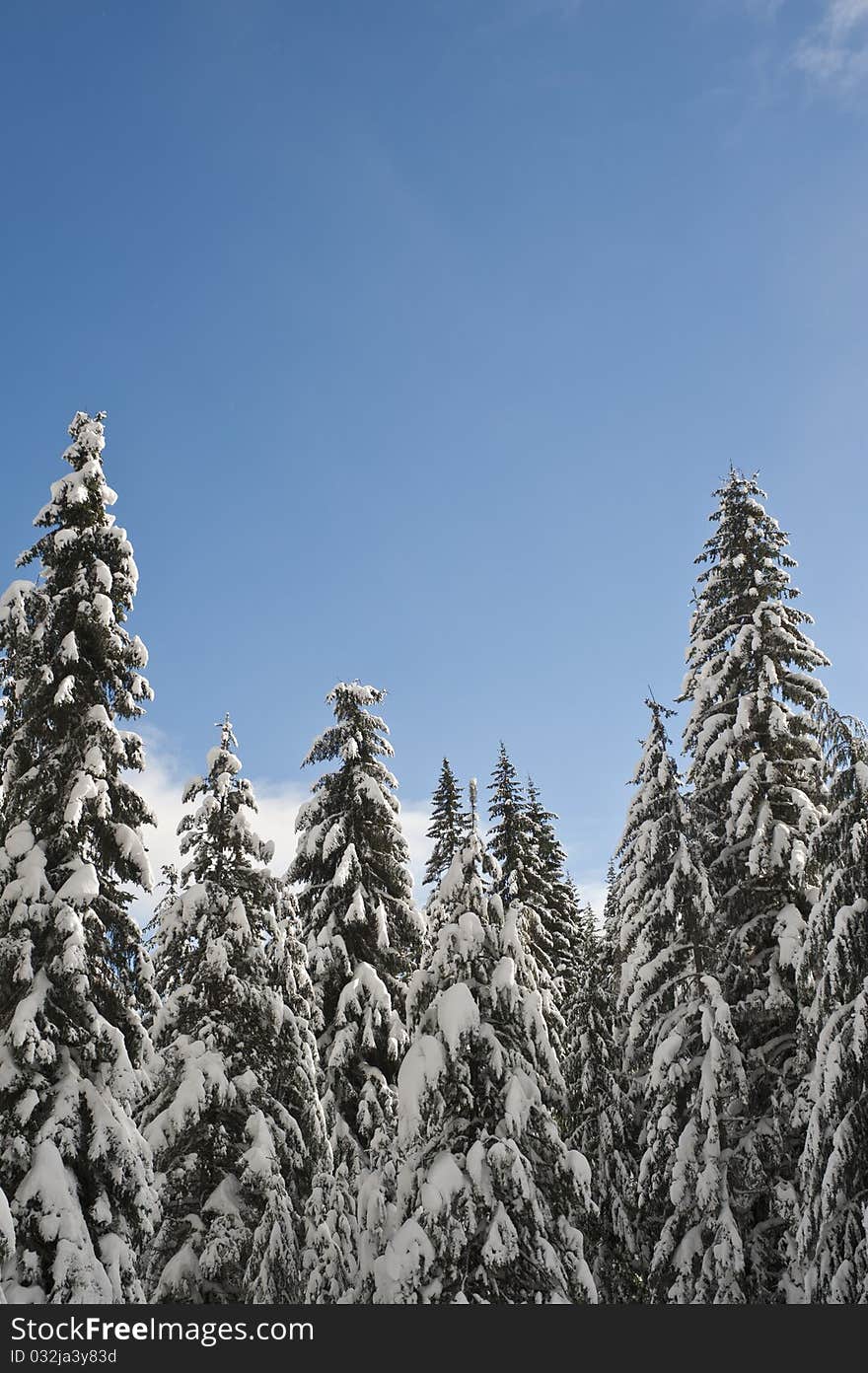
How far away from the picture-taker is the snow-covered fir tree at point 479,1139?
1262 centimetres

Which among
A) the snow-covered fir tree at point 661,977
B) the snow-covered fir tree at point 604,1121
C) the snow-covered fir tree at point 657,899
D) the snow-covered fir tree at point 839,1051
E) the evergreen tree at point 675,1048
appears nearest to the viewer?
the snow-covered fir tree at point 839,1051

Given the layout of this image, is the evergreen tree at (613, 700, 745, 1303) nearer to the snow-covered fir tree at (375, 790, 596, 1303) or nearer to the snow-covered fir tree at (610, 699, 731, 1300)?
the snow-covered fir tree at (610, 699, 731, 1300)

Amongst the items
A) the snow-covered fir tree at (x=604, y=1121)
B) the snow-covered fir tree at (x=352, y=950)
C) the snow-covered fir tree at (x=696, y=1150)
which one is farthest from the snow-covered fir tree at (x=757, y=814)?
the snow-covered fir tree at (x=352, y=950)

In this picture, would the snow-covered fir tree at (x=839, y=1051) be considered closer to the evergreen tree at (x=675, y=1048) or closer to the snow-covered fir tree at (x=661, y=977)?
the evergreen tree at (x=675, y=1048)

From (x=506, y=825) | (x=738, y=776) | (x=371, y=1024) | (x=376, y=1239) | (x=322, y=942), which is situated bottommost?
(x=376, y=1239)

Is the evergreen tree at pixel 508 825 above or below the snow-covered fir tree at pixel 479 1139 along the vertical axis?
above

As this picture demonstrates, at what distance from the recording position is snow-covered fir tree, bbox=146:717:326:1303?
52.7ft

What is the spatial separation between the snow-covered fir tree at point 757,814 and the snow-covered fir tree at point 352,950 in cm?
640

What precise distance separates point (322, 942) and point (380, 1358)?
8.93 metres

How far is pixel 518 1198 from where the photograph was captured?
42.3ft

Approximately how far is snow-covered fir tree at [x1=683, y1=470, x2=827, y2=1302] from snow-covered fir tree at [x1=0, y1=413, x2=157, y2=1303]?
10.2 m

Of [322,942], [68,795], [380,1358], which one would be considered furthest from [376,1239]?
[68,795]

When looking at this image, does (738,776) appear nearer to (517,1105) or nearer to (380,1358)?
(517,1105)

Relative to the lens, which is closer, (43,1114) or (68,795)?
(43,1114)
